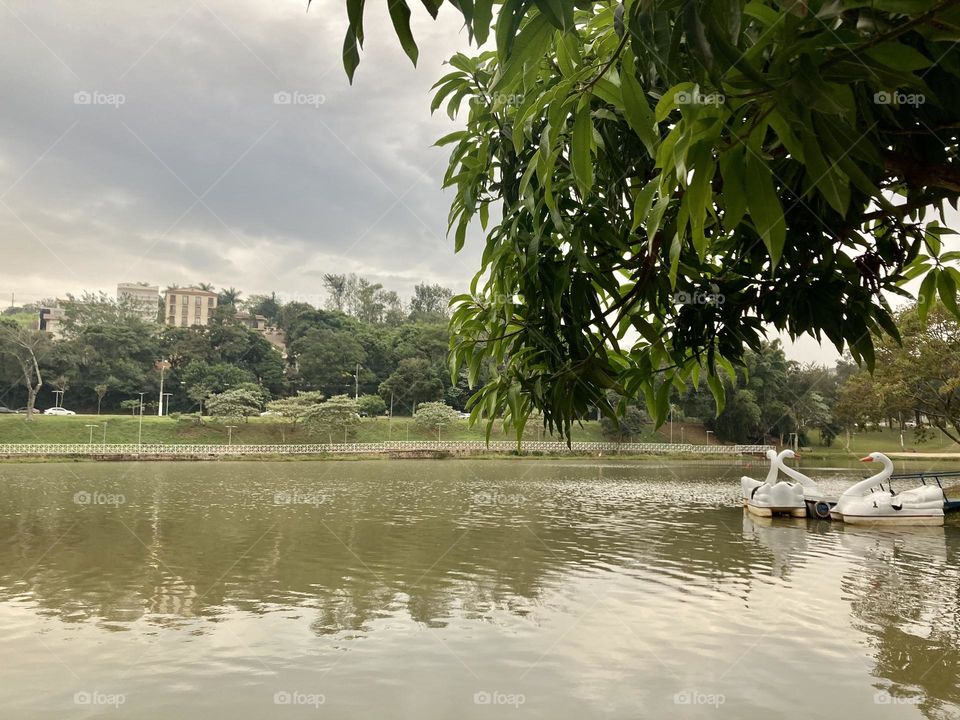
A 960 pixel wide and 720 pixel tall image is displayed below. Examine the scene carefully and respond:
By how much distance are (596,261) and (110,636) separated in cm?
668

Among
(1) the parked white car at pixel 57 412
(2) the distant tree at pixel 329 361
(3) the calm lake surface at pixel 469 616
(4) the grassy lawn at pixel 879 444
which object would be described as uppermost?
(2) the distant tree at pixel 329 361

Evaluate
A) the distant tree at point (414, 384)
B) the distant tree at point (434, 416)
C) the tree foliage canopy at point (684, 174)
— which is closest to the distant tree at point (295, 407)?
the distant tree at point (434, 416)

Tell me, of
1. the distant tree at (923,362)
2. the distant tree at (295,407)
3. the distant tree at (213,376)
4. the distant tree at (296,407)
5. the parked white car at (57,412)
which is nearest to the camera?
the distant tree at (923,362)

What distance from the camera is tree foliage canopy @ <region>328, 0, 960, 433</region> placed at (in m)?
0.53

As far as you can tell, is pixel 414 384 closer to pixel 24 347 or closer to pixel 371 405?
pixel 371 405

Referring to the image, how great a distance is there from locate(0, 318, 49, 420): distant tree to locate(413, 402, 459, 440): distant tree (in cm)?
2372

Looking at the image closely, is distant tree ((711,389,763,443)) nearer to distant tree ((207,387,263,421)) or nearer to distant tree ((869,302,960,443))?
distant tree ((869,302,960,443))

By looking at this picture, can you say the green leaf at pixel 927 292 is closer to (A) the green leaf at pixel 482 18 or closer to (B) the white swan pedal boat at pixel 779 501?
(A) the green leaf at pixel 482 18

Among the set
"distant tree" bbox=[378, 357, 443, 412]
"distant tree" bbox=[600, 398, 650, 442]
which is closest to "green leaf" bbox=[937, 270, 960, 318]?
"distant tree" bbox=[600, 398, 650, 442]

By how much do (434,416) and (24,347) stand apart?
26795 mm

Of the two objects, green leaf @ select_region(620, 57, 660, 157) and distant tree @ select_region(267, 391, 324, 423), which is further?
distant tree @ select_region(267, 391, 324, 423)

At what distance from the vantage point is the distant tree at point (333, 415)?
3934 centimetres

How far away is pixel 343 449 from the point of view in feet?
116

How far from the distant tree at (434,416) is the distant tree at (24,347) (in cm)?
2372
